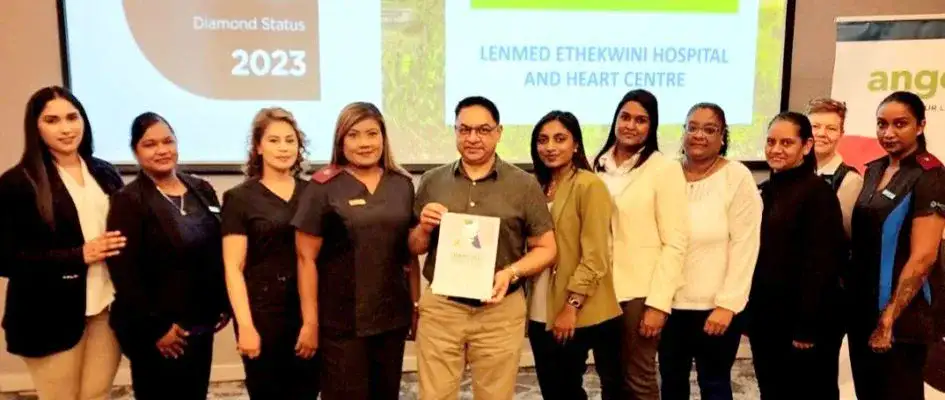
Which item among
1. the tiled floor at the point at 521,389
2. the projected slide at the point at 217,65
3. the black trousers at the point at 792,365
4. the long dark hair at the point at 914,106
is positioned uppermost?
the projected slide at the point at 217,65

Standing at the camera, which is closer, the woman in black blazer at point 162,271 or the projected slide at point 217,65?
the woman in black blazer at point 162,271

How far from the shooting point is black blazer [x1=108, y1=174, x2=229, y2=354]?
2123 mm

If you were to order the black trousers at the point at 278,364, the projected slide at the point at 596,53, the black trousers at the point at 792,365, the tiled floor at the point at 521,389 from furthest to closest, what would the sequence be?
the projected slide at the point at 596,53 → the tiled floor at the point at 521,389 → the black trousers at the point at 792,365 → the black trousers at the point at 278,364

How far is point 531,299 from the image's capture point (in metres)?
2.40

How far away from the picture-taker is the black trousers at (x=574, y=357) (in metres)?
2.41

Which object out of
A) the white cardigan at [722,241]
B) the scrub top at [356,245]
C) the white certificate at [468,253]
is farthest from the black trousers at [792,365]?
the scrub top at [356,245]

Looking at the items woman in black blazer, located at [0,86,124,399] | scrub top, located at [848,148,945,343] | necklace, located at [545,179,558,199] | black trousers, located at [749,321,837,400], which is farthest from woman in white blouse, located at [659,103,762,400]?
woman in black blazer, located at [0,86,124,399]

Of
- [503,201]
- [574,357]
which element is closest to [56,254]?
[503,201]

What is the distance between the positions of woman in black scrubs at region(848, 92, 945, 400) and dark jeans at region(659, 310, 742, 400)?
0.48m

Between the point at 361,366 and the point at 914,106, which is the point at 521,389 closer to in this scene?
the point at 361,366

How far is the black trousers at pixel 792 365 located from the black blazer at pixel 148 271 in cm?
204

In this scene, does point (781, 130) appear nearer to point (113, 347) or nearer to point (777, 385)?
point (777, 385)

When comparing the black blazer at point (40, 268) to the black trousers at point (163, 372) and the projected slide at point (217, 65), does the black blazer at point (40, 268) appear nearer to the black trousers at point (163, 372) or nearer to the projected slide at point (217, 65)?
the black trousers at point (163, 372)

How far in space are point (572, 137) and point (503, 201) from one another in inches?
14.4
